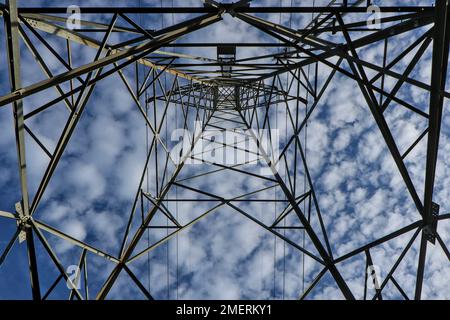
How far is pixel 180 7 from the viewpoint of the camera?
22.1ft

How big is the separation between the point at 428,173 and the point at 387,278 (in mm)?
2519

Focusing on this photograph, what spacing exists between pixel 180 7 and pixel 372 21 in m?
4.72

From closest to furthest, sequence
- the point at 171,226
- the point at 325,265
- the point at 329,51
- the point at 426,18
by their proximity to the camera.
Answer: the point at 426,18
the point at 329,51
the point at 325,265
the point at 171,226

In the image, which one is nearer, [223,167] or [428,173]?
[428,173]

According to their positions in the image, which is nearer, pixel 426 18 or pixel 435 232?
pixel 435 232
